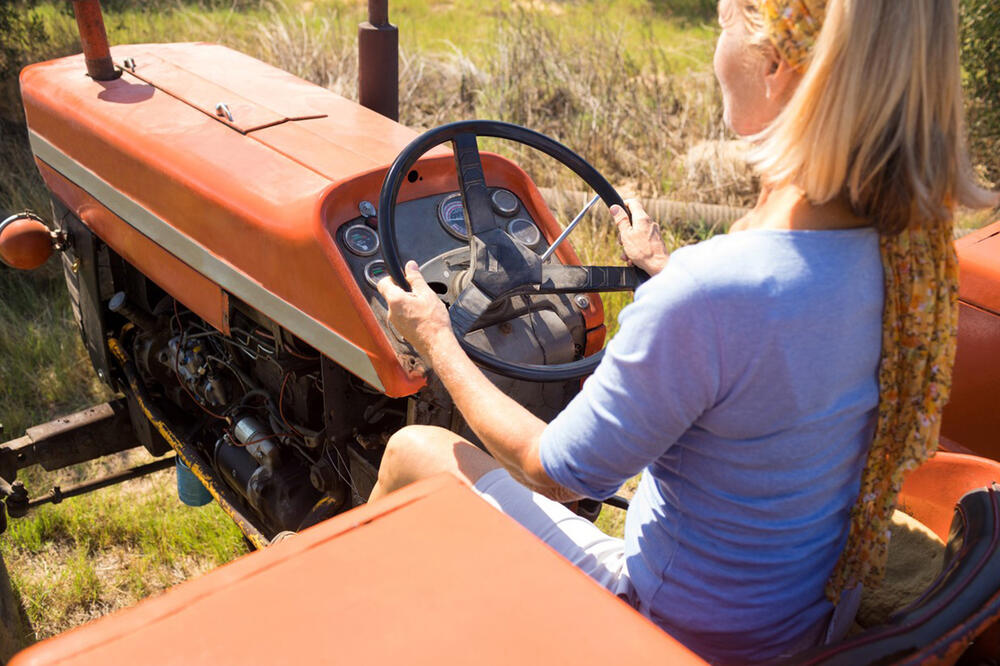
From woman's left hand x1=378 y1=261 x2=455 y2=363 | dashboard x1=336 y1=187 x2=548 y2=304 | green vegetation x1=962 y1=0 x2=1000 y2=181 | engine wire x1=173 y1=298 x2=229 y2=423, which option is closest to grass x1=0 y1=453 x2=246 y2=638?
engine wire x1=173 y1=298 x2=229 y2=423

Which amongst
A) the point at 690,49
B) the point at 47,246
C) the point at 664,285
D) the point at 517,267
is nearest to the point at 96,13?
the point at 47,246

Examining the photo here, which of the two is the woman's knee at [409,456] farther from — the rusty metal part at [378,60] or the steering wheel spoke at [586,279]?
the rusty metal part at [378,60]

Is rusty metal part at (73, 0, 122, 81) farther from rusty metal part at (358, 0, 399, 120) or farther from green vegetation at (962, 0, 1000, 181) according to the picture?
green vegetation at (962, 0, 1000, 181)

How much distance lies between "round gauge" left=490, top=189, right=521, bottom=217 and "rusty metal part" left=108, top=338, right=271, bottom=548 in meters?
0.99

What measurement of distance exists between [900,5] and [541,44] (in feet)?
19.8

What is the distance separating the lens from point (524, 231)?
2107mm

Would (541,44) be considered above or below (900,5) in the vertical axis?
below

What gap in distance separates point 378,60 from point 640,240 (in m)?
1.14

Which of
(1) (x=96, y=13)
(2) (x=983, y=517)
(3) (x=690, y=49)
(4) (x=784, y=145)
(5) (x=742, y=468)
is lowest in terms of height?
(3) (x=690, y=49)

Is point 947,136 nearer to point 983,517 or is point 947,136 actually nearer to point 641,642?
point 983,517

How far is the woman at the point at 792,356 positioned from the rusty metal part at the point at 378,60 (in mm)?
1546

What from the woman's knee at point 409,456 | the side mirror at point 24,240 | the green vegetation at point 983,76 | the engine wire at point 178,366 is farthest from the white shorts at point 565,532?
the green vegetation at point 983,76

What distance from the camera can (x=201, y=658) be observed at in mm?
928

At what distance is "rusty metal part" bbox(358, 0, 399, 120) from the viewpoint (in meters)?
2.56
